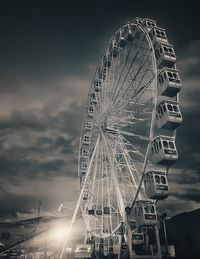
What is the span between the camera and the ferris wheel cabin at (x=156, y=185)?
69.7ft

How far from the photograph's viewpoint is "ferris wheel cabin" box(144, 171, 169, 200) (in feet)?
69.7

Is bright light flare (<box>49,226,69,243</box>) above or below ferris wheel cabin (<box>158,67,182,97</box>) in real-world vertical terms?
below

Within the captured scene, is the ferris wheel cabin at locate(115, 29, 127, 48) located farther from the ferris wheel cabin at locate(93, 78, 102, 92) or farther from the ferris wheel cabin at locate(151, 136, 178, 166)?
the ferris wheel cabin at locate(151, 136, 178, 166)

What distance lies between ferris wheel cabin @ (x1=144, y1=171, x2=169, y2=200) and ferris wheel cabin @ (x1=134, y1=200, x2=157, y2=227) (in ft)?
5.52

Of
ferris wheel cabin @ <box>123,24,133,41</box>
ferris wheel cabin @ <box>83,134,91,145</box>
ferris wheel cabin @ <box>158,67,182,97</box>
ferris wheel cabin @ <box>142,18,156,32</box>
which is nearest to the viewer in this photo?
ferris wheel cabin @ <box>158,67,182,97</box>

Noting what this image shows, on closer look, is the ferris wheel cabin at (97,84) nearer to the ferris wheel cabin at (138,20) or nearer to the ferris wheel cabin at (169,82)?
the ferris wheel cabin at (138,20)

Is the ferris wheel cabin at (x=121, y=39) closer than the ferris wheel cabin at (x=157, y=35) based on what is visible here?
No

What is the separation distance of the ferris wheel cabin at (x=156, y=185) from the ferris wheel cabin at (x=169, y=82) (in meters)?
7.68

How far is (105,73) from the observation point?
36281 mm

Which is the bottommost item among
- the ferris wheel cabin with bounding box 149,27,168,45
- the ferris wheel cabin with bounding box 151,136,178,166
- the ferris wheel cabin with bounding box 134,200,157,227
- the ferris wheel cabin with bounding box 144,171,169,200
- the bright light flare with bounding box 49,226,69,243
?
the ferris wheel cabin with bounding box 134,200,157,227

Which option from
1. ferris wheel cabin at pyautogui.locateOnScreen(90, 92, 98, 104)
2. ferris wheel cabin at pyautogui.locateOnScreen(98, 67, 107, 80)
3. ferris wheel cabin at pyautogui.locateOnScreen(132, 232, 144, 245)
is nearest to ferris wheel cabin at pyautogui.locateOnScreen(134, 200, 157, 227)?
ferris wheel cabin at pyautogui.locateOnScreen(132, 232, 144, 245)

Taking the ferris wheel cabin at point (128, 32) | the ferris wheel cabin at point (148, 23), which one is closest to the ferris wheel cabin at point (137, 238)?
the ferris wheel cabin at point (128, 32)

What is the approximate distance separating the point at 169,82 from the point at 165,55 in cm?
331

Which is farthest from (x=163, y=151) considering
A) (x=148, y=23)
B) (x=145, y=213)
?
(x=148, y=23)
